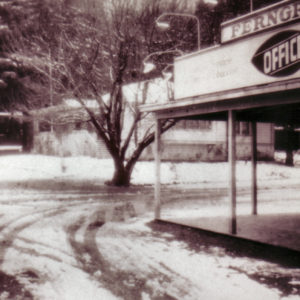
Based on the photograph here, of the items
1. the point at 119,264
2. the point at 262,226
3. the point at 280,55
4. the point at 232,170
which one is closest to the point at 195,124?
the point at 262,226

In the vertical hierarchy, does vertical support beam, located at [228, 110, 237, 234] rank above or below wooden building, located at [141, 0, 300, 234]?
below

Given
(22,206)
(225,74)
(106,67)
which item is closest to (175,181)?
(106,67)

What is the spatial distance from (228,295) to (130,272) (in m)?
1.74

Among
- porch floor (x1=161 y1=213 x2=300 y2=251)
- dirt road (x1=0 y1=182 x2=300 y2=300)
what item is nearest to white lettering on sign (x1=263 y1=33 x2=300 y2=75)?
porch floor (x1=161 y1=213 x2=300 y2=251)

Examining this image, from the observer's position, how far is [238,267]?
7312 millimetres

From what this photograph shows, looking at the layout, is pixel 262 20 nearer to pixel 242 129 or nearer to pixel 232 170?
pixel 232 170

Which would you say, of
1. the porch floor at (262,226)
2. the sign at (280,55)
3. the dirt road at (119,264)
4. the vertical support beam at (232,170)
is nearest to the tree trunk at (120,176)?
the dirt road at (119,264)

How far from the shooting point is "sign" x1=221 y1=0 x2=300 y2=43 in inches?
343

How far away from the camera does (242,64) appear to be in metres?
9.59

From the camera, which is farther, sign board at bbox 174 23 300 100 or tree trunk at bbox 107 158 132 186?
tree trunk at bbox 107 158 132 186

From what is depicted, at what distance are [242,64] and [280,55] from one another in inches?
41.6

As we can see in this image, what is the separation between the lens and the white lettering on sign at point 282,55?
8523 mm

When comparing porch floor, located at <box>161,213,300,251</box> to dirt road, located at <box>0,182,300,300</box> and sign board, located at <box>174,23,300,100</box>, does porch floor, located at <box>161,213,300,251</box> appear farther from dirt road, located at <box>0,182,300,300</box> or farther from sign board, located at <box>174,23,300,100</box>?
sign board, located at <box>174,23,300,100</box>

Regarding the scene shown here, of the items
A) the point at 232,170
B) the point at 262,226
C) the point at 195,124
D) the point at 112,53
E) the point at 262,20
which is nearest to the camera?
the point at 262,20
